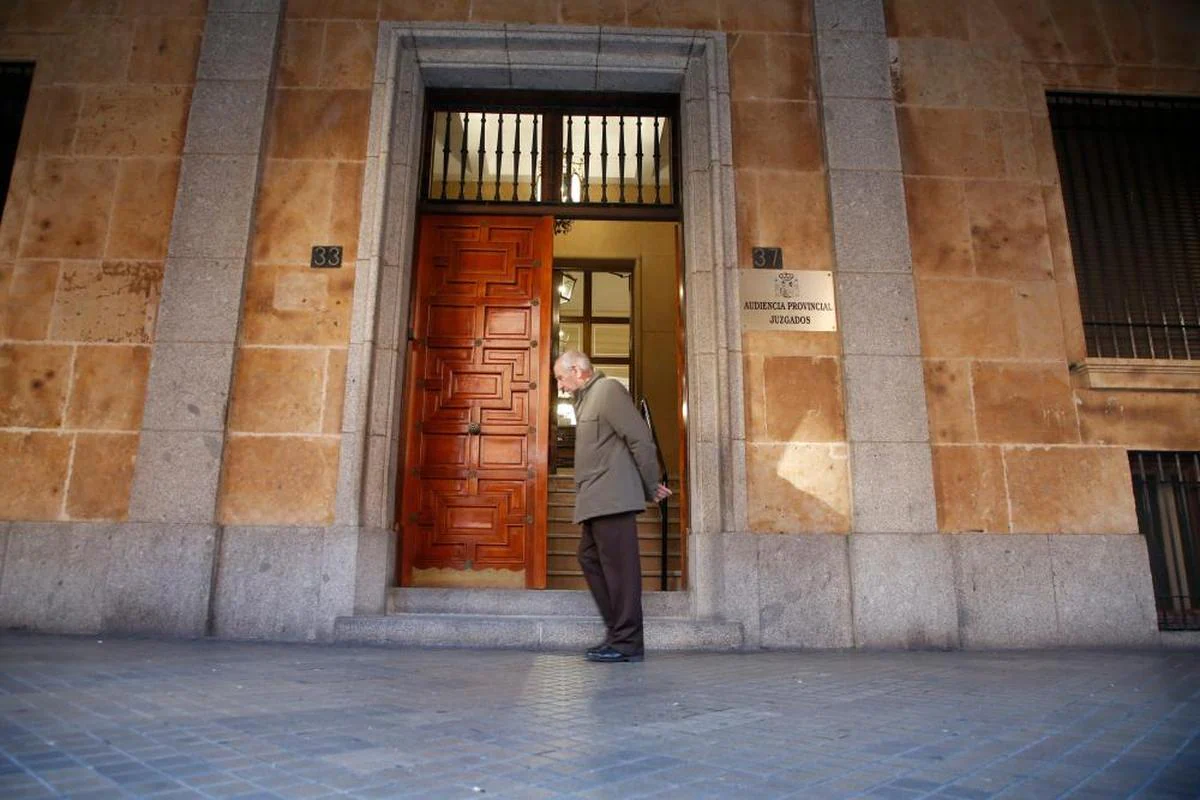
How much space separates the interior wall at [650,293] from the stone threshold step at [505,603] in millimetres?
5935

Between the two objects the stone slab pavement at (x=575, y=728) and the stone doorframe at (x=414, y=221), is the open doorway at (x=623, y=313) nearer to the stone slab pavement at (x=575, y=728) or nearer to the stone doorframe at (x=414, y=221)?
the stone doorframe at (x=414, y=221)

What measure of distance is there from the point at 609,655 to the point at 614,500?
0.89m

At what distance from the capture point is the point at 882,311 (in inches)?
216

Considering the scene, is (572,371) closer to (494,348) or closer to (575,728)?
(494,348)

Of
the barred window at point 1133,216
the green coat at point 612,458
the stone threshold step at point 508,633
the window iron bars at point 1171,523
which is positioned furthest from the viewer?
the barred window at point 1133,216

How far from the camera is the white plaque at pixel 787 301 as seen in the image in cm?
552

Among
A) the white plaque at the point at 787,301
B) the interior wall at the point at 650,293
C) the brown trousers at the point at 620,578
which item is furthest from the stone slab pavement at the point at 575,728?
the interior wall at the point at 650,293

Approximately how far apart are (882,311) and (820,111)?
5.90 ft

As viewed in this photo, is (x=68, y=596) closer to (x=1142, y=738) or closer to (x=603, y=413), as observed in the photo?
(x=603, y=413)

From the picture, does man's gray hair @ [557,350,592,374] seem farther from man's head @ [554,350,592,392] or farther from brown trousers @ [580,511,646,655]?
brown trousers @ [580,511,646,655]

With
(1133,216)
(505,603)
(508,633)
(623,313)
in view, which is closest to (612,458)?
(508,633)

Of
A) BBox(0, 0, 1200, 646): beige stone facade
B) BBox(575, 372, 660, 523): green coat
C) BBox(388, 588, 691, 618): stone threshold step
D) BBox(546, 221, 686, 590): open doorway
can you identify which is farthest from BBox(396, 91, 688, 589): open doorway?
BBox(546, 221, 686, 590): open doorway

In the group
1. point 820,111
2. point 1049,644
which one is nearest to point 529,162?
point 820,111

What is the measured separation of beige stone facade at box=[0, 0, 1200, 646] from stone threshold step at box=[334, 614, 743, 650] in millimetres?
223
